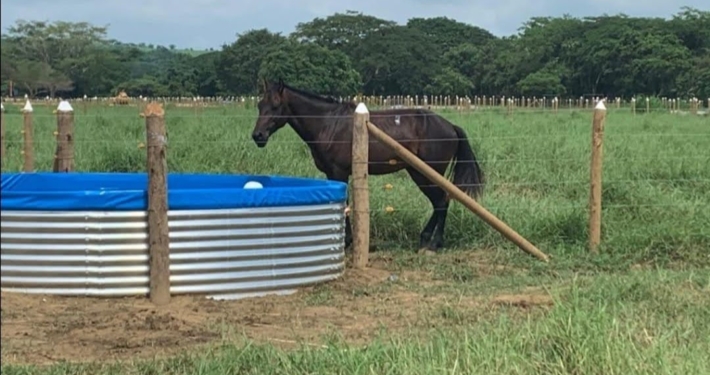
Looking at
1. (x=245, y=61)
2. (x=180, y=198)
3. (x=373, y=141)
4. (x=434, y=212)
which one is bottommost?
(x=434, y=212)

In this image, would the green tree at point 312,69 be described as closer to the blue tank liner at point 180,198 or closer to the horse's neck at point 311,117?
the horse's neck at point 311,117

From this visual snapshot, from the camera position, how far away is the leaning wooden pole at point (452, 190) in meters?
7.28

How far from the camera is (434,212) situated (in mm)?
8195

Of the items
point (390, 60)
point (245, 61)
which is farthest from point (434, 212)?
point (390, 60)

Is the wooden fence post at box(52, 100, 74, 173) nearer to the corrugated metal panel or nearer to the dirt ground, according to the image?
the corrugated metal panel

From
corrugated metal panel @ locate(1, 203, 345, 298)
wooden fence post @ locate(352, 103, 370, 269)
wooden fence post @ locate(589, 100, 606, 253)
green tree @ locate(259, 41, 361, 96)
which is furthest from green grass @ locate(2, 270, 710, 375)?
green tree @ locate(259, 41, 361, 96)

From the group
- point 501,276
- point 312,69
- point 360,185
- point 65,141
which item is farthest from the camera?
point 312,69

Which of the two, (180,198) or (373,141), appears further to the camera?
(373,141)

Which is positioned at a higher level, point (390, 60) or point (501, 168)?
point (390, 60)

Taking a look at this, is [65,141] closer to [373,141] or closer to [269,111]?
[269,111]

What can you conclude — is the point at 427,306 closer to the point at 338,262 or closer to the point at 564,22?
the point at 338,262

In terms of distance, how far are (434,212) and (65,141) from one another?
360 centimetres

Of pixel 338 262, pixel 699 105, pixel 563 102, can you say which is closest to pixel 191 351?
pixel 338 262

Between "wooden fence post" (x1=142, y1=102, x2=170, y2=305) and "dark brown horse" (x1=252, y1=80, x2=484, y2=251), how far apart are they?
2.48m
